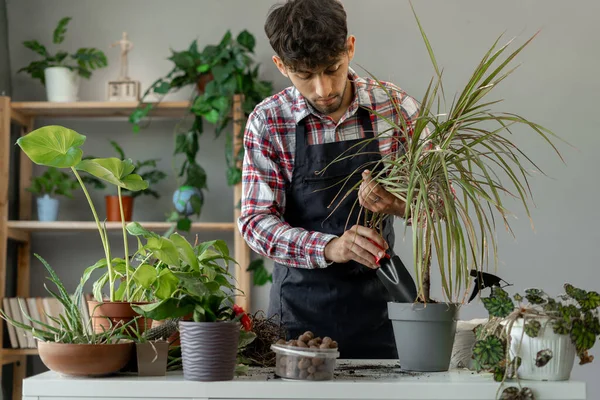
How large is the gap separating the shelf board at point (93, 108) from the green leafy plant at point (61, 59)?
167 mm

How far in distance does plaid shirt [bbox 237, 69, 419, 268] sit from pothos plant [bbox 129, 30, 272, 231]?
1372mm

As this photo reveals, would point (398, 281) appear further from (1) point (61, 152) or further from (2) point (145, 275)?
(1) point (61, 152)

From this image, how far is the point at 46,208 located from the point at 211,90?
39.5 inches

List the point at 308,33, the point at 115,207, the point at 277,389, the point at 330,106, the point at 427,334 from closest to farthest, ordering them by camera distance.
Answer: the point at 277,389 < the point at 427,334 < the point at 308,33 < the point at 330,106 < the point at 115,207

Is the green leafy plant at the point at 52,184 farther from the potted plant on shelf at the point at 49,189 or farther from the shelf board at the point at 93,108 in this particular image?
the shelf board at the point at 93,108

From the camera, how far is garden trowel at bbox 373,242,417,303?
151cm

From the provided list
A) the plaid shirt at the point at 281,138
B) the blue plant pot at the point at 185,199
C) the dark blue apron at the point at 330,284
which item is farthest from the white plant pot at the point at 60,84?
the dark blue apron at the point at 330,284

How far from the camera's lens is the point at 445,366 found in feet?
4.78

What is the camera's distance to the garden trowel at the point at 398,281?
151 cm

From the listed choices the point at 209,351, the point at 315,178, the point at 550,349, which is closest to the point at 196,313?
the point at 209,351

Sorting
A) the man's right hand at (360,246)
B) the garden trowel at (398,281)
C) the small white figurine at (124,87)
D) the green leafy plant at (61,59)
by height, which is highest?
the green leafy plant at (61,59)

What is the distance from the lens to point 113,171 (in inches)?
60.1

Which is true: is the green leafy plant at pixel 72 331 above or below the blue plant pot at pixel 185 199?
below

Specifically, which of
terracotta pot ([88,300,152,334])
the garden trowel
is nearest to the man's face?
the garden trowel
